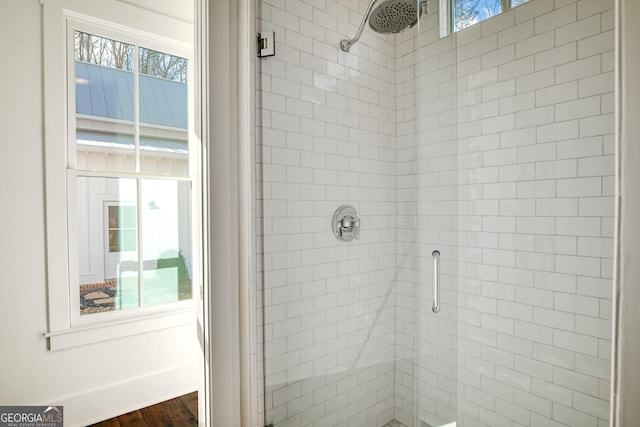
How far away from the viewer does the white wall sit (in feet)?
6.02

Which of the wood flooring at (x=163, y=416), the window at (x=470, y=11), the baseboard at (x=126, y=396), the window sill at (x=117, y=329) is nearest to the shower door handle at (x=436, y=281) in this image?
the window at (x=470, y=11)

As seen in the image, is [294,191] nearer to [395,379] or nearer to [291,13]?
[291,13]

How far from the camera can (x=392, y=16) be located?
5.09 ft

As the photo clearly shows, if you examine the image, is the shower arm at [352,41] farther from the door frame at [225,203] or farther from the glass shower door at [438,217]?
the door frame at [225,203]

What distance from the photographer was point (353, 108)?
69.7 inches

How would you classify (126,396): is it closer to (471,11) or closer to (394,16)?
(394,16)

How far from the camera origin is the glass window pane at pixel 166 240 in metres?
2.35

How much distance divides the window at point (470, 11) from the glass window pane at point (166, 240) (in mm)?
2027

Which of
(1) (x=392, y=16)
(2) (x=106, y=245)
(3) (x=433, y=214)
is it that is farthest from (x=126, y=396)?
(1) (x=392, y=16)

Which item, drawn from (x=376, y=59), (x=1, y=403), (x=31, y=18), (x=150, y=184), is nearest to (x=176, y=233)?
(x=150, y=184)

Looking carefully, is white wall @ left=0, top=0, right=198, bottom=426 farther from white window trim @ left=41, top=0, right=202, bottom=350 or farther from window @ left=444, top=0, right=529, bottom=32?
window @ left=444, top=0, right=529, bottom=32

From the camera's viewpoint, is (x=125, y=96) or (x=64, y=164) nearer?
(x=64, y=164)

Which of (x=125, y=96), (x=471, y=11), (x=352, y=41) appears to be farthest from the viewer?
(x=125, y=96)

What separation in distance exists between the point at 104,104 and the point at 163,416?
209 cm
